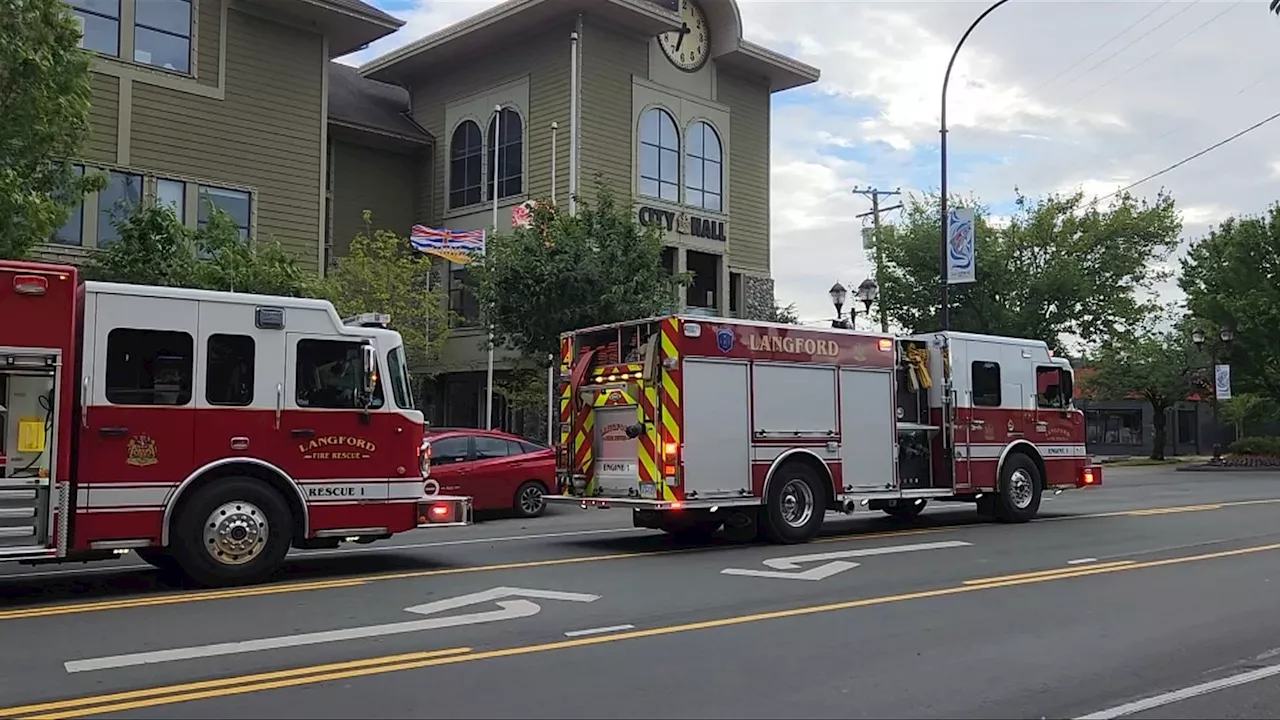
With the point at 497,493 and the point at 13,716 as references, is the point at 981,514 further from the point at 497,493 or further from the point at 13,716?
the point at 13,716

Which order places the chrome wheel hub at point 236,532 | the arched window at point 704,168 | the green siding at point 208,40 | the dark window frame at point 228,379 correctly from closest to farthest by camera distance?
the chrome wheel hub at point 236,532 → the dark window frame at point 228,379 → the green siding at point 208,40 → the arched window at point 704,168

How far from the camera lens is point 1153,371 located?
44.8 meters

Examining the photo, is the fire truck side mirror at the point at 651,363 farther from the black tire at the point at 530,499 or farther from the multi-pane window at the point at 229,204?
the multi-pane window at the point at 229,204

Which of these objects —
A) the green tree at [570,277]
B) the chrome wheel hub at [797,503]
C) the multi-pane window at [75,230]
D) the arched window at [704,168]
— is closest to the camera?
the chrome wheel hub at [797,503]

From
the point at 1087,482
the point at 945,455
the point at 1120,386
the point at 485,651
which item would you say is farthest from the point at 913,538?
the point at 1120,386

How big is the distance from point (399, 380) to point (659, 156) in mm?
21415

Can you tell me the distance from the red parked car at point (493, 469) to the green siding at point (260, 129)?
33.3ft

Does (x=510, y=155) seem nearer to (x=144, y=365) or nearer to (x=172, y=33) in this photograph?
(x=172, y=33)

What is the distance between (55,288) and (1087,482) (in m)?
14.9

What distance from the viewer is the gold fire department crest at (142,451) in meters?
9.97

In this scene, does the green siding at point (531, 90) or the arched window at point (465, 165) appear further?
the arched window at point (465, 165)

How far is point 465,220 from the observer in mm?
32781

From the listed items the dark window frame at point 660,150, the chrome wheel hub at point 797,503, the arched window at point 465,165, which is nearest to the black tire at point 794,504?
the chrome wheel hub at point 797,503

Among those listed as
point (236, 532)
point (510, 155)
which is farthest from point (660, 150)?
point (236, 532)
